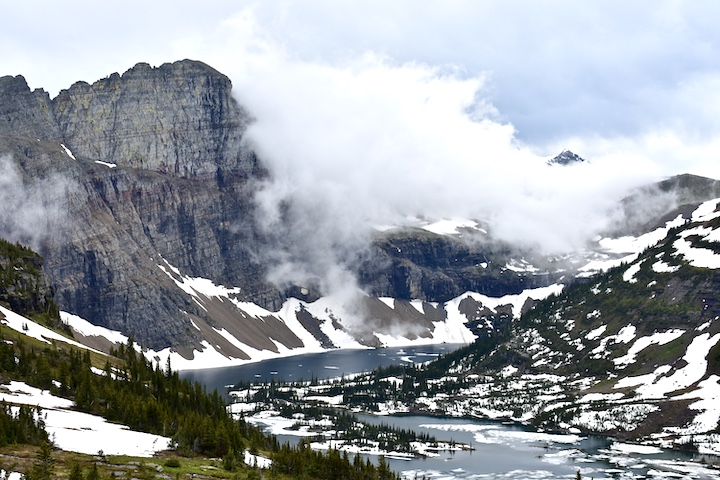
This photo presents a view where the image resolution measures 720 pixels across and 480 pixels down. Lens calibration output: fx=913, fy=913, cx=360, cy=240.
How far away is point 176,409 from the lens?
484ft

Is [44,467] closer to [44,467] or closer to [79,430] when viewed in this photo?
[44,467]

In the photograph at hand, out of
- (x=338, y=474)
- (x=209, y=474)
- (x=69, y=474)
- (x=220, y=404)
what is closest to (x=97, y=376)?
(x=220, y=404)

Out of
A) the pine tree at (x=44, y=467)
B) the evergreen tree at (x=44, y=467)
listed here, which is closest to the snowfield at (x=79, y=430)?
the evergreen tree at (x=44, y=467)

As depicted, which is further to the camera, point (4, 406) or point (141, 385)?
point (141, 385)

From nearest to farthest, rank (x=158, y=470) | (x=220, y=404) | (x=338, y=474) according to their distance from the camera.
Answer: (x=158, y=470)
(x=338, y=474)
(x=220, y=404)

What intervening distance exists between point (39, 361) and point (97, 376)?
11276mm

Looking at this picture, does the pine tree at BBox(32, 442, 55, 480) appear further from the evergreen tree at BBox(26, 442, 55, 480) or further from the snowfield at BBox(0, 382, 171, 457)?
the snowfield at BBox(0, 382, 171, 457)

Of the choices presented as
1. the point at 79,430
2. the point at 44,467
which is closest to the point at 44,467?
the point at 44,467

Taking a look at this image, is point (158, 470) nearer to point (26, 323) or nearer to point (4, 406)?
point (4, 406)

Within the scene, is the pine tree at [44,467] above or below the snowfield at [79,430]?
below

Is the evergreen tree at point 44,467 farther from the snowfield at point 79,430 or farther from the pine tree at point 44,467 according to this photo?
the snowfield at point 79,430

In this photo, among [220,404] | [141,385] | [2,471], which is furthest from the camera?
[220,404]

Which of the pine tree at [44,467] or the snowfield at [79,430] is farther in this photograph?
the snowfield at [79,430]

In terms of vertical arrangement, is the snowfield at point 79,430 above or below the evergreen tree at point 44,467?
above
